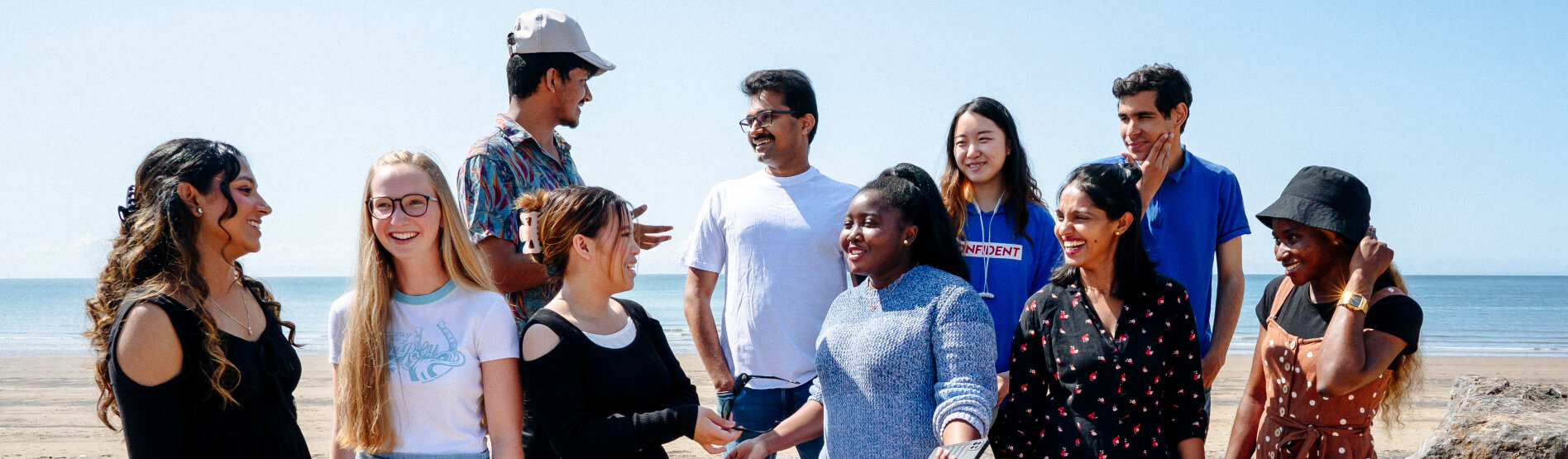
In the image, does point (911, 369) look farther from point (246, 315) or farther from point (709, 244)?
point (246, 315)

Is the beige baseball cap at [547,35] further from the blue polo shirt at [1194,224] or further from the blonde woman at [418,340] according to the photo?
the blue polo shirt at [1194,224]

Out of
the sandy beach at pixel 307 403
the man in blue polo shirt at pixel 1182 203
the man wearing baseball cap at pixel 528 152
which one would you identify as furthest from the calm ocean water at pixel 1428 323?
the man in blue polo shirt at pixel 1182 203

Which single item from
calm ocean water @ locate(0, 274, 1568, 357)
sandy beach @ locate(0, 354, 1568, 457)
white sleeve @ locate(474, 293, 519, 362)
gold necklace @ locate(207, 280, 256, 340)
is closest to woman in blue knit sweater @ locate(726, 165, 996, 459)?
white sleeve @ locate(474, 293, 519, 362)

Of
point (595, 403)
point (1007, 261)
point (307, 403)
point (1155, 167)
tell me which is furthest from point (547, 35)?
point (307, 403)

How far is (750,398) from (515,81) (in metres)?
1.57

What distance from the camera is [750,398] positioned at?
3.68 m

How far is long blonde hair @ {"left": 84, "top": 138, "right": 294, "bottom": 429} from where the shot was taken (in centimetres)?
243

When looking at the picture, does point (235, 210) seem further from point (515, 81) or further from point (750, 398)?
point (750, 398)

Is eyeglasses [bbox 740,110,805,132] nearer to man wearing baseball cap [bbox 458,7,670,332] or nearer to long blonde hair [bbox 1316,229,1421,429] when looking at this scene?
man wearing baseball cap [bbox 458,7,670,332]

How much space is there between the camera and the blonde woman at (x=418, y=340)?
2697 mm

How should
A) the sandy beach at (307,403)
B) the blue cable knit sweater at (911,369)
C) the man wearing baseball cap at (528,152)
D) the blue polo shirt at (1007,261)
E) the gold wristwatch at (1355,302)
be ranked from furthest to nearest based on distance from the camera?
the sandy beach at (307,403), the blue polo shirt at (1007,261), the man wearing baseball cap at (528,152), the gold wristwatch at (1355,302), the blue cable knit sweater at (911,369)

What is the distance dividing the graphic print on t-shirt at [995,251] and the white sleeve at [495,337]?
5.55 ft

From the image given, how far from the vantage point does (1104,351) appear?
2758 millimetres

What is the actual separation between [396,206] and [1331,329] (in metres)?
2.98
